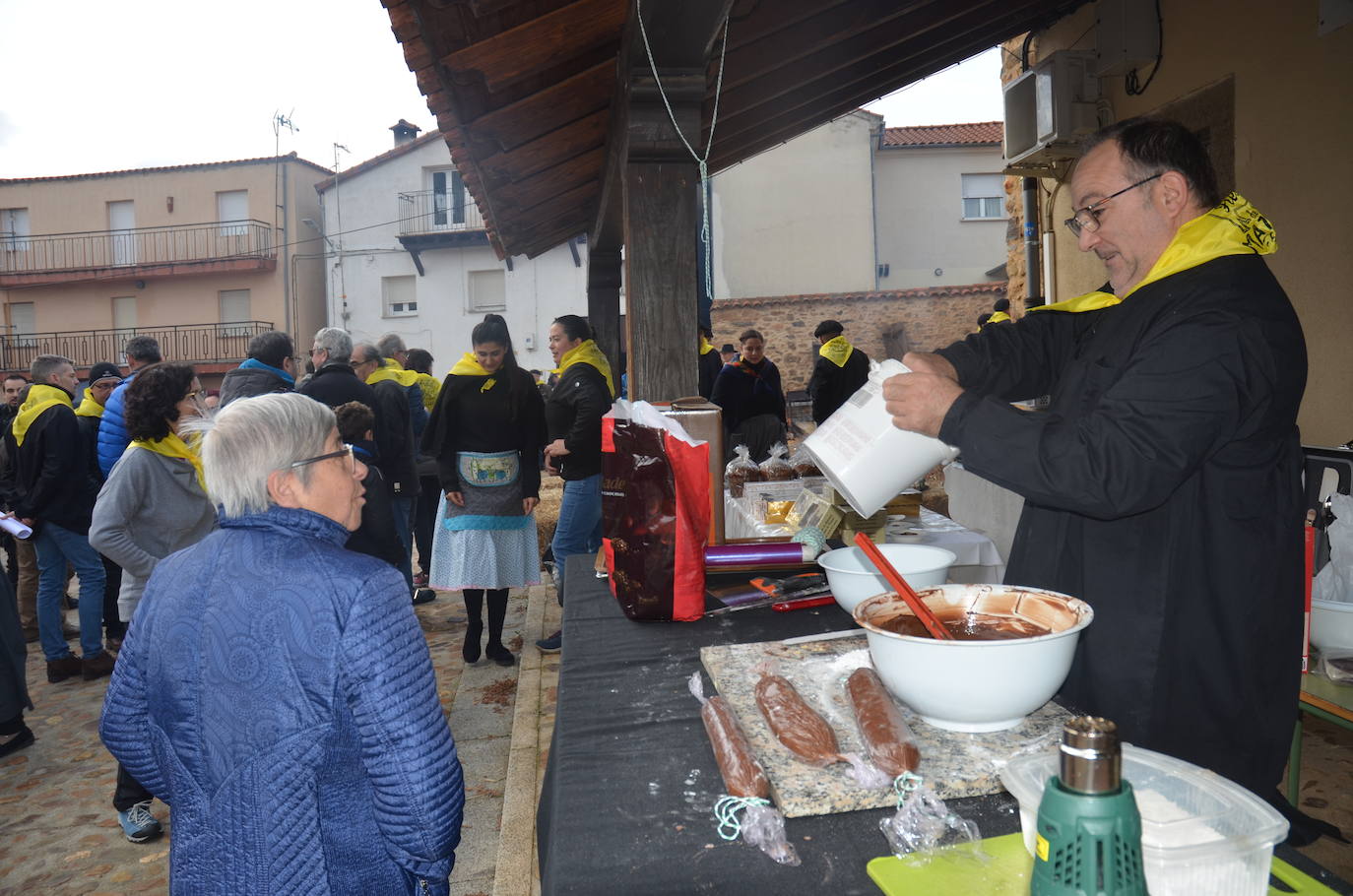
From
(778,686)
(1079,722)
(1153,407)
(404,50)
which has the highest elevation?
(404,50)

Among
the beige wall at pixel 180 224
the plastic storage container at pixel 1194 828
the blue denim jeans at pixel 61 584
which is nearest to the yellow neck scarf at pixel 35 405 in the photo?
the blue denim jeans at pixel 61 584

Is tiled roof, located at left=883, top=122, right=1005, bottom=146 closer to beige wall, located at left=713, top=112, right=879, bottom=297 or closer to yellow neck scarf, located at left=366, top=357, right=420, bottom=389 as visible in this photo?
beige wall, located at left=713, top=112, right=879, bottom=297

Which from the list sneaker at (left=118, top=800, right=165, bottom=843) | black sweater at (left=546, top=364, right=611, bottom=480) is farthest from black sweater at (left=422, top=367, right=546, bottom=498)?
sneaker at (left=118, top=800, right=165, bottom=843)

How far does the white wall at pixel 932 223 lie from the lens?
23.2 m

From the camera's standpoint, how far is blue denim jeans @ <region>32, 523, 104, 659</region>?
548cm

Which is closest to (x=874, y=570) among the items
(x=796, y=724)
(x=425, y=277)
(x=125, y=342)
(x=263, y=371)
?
(x=796, y=724)

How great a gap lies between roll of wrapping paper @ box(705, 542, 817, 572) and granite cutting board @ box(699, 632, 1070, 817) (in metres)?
0.86

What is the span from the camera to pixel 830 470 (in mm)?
1994

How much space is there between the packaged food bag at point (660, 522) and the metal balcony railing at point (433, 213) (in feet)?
80.2

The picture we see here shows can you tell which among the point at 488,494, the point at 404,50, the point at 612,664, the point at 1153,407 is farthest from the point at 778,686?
the point at 488,494

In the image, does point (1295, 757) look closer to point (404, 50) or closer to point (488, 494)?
point (404, 50)

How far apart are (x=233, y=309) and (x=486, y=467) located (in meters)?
25.5

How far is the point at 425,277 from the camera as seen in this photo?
25.5 meters

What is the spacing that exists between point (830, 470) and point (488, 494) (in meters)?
3.63
